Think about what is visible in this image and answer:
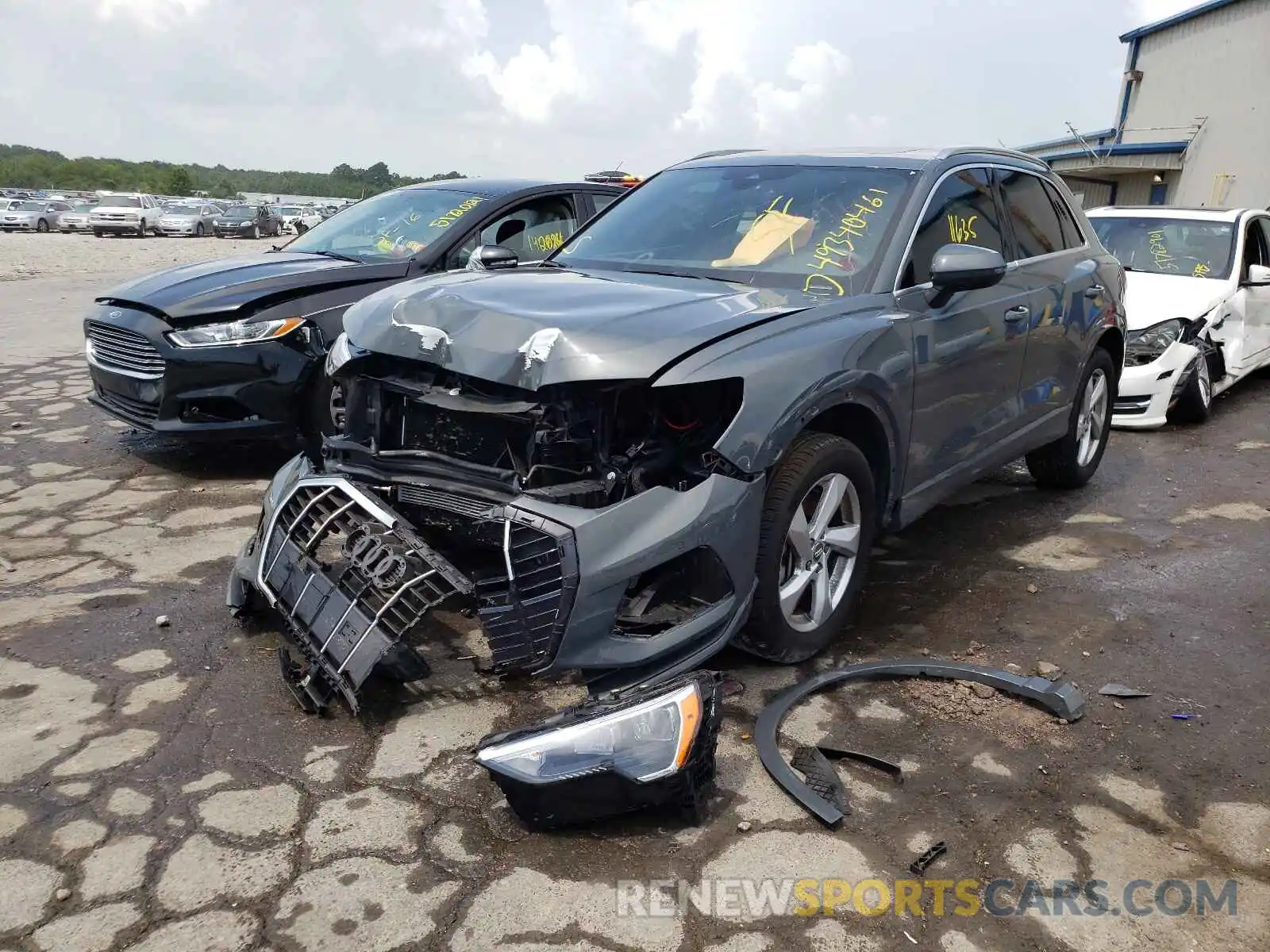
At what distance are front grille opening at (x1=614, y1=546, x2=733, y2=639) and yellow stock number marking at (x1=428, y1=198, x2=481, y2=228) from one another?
407 centimetres

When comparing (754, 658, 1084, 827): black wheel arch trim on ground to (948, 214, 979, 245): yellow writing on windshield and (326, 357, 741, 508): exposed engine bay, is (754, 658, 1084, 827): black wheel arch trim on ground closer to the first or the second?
(326, 357, 741, 508): exposed engine bay

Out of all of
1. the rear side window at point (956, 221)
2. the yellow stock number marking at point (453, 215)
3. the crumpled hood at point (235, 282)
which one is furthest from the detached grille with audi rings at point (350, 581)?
the yellow stock number marking at point (453, 215)

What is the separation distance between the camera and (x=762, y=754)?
9.65 feet

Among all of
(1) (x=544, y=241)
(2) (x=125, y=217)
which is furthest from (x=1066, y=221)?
(2) (x=125, y=217)

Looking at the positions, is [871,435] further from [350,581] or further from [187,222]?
[187,222]

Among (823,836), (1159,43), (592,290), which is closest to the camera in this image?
(823,836)

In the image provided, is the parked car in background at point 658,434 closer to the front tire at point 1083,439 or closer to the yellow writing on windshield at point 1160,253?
the front tire at point 1083,439

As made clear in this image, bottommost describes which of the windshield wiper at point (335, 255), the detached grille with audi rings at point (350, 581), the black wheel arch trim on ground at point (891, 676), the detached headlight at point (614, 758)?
the black wheel arch trim on ground at point (891, 676)

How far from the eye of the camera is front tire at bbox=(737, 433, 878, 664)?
3.20 m

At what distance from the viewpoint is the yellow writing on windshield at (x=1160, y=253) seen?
828 centimetres

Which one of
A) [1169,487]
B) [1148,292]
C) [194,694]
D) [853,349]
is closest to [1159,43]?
[1148,292]

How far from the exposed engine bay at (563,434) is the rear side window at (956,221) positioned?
49.1 inches

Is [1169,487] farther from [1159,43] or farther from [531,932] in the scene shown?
[1159,43]

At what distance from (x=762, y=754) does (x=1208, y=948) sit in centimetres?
117
